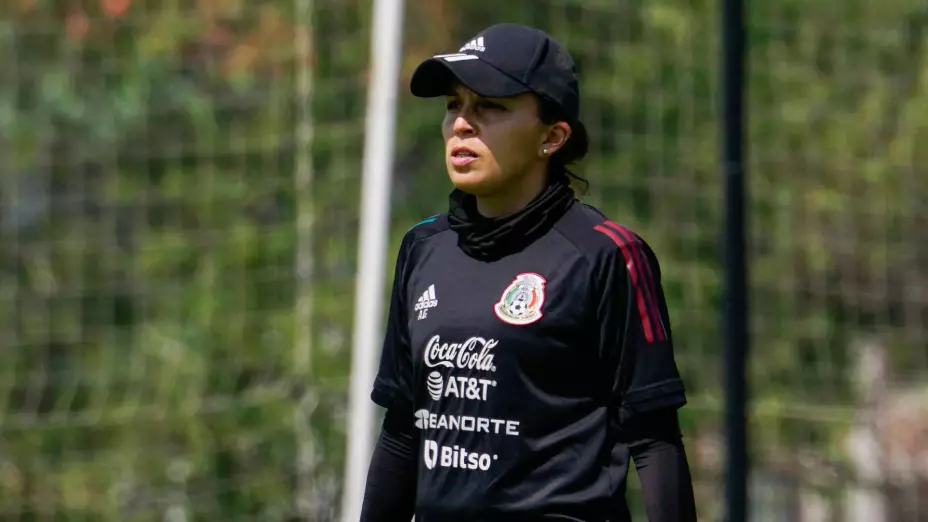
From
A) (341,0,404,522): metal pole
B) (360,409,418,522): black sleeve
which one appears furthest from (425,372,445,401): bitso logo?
(341,0,404,522): metal pole

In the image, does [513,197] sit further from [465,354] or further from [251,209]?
[251,209]

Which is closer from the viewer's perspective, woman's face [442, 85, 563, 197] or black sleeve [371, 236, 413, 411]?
woman's face [442, 85, 563, 197]

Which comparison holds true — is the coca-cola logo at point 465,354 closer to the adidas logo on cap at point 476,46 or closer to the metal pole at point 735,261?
the adidas logo on cap at point 476,46

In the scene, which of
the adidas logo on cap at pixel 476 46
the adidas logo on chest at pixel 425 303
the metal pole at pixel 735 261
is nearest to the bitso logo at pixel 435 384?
the adidas logo on chest at pixel 425 303

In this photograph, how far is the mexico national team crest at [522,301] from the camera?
8.89 ft

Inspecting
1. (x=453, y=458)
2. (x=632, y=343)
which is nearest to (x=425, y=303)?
(x=453, y=458)

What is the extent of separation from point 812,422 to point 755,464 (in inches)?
11.6

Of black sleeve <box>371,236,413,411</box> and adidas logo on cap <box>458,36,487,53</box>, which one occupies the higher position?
adidas logo on cap <box>458,36,487,53</box>

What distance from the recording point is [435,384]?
9.23 ft

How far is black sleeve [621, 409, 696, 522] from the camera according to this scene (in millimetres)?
2711

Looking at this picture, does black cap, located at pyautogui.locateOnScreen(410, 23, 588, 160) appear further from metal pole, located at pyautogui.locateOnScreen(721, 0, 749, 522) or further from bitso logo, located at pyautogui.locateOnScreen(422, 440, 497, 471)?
metal pole, located at pyautogui.locateOnScreen(721, 0, 749, 522)

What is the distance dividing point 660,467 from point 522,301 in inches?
14.3

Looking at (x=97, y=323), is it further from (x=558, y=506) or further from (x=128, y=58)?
(x=558, y=506)

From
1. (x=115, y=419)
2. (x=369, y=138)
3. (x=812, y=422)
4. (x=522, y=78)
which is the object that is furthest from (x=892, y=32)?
→ (x=522, y=78)
